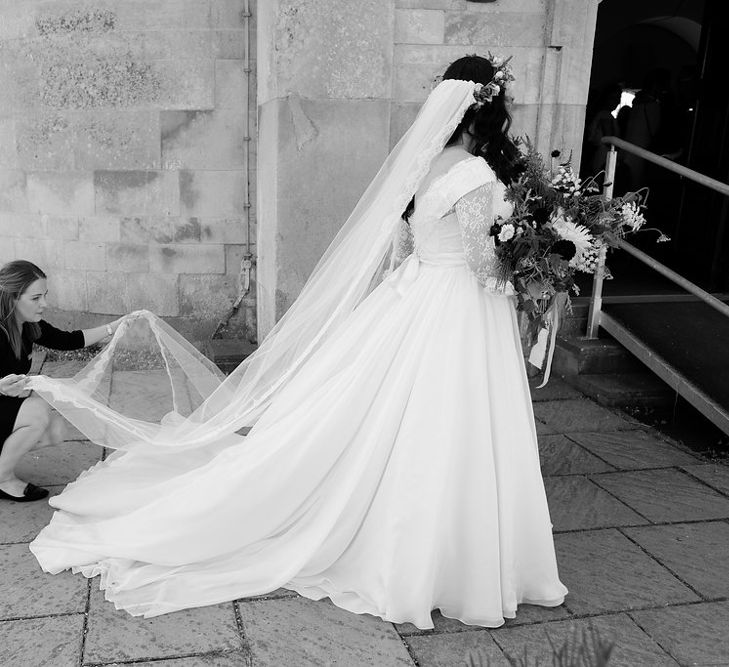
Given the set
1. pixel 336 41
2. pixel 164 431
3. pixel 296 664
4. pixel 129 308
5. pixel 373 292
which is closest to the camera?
pixel 296 664

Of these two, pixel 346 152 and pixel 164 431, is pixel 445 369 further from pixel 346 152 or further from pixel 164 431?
pixel 346 152

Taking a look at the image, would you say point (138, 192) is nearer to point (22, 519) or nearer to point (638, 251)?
point (22, 519)

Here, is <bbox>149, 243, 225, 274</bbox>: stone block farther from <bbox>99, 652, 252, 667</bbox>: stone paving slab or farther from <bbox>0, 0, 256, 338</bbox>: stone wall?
<bbox>99, 652, 252, 667</bbox>: stone paving slab

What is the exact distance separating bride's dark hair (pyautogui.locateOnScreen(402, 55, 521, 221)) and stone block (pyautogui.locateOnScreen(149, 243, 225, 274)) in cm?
349

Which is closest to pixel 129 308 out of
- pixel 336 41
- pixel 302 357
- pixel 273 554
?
pixel 336 41

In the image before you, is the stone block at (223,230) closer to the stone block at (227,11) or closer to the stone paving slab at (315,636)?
the stone block at (227,11)

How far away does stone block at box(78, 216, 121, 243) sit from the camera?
6.11 m

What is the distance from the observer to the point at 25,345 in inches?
144

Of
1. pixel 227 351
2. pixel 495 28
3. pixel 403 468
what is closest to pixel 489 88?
pixel 403 468

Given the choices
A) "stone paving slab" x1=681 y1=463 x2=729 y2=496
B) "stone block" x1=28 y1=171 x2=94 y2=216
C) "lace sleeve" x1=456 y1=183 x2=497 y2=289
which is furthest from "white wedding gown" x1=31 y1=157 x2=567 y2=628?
"stone block" x1=28 y1=171 x2=94 y2=216

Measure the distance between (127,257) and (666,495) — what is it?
434 cm

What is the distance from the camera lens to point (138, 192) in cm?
604

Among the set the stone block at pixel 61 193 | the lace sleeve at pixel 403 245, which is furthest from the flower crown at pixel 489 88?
the stone block at pixel 61 193

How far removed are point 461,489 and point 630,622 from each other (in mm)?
817
